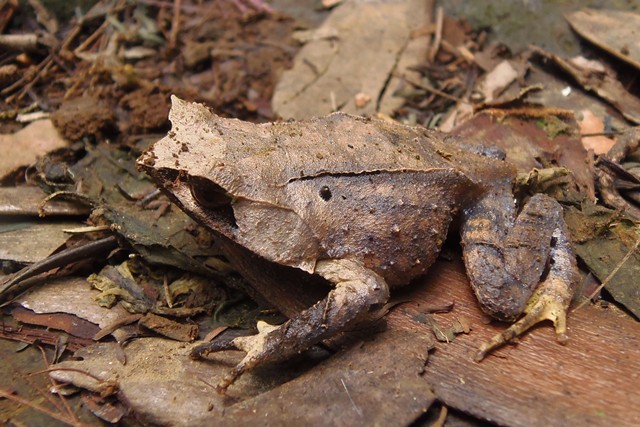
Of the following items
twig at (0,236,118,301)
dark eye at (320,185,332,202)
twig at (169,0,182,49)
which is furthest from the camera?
twig at (169,0,182,49)

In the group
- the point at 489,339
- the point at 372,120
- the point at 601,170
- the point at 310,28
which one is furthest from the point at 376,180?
the point at 310,28

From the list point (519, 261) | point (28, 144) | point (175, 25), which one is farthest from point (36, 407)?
point (175, 25)

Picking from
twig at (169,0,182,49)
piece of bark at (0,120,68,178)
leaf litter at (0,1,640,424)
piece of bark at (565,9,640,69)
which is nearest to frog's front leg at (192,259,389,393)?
leaf litter at (0,1,640,424)

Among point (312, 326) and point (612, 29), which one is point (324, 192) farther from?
point (612, 29)

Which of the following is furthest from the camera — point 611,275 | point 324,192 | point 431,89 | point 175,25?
point 175,25

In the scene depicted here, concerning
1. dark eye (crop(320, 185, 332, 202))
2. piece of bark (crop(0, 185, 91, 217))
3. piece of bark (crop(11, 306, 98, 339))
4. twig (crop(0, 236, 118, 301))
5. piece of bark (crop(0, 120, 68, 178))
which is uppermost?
dark eye (crop(320, 185, 332, 202))

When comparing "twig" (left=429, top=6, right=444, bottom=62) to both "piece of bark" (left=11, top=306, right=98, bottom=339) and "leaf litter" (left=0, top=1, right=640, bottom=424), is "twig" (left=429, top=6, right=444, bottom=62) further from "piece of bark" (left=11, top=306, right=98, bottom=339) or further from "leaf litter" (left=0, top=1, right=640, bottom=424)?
"piece of bark" (left=11, top=306, right=98, bottom=339)

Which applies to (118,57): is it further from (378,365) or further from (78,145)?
(378,365)

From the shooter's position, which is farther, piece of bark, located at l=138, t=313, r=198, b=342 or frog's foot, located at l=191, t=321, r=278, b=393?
piece of bark, located at l=138, t=313, r=198, b=342
